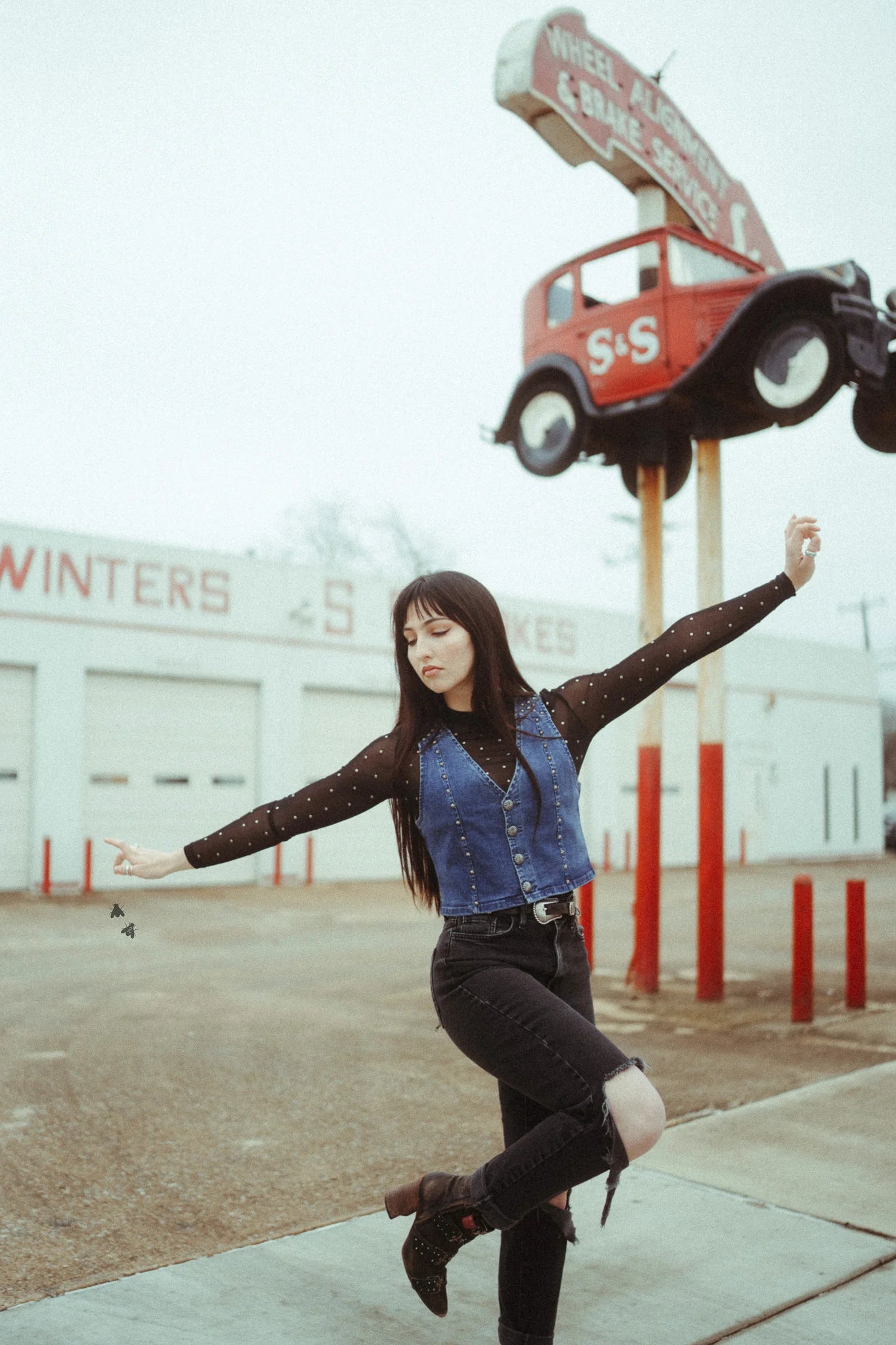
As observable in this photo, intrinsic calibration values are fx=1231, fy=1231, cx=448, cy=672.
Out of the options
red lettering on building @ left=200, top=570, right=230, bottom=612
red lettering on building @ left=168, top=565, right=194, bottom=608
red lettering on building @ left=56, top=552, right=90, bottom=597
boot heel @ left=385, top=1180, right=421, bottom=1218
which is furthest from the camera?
red lettering on building @ left=200, top=570, right=230, bottom=612

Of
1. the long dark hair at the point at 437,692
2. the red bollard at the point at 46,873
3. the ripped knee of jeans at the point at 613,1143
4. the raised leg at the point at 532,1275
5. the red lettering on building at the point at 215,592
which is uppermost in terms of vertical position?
the red lettering on building at the point at 215,592

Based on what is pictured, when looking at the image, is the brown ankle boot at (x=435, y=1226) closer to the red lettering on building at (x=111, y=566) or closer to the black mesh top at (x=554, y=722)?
the black mesh top at (x=554, y=722)

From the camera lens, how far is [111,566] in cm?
1789

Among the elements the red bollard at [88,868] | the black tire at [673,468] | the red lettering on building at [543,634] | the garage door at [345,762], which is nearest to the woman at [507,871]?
the black tire at [673,468]

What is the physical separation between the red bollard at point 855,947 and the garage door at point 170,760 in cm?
1115

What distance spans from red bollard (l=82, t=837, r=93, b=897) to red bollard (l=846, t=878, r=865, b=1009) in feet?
36.8

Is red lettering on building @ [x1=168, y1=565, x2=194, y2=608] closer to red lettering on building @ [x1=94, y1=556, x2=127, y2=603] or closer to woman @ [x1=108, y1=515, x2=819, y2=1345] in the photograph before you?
red lettering on building @ [x1=94, y1=556, x2=127, y2=603]

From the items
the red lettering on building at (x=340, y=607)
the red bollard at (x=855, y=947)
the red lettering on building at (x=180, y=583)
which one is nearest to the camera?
the red bollard at (x=855, y=947)

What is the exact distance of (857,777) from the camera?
29.8 metres

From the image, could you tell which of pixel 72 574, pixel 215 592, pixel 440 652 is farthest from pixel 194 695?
pixel 440 652

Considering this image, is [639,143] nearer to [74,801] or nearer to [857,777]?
[74,801]

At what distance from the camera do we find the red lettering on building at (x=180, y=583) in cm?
1836

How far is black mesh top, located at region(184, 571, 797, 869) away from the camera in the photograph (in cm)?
278

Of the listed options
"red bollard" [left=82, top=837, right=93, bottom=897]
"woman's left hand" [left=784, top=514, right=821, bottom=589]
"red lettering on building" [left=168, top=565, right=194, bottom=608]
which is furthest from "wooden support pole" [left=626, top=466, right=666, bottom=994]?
"red lettering on building" [left=168, top=565, right=194, bottom=608]
